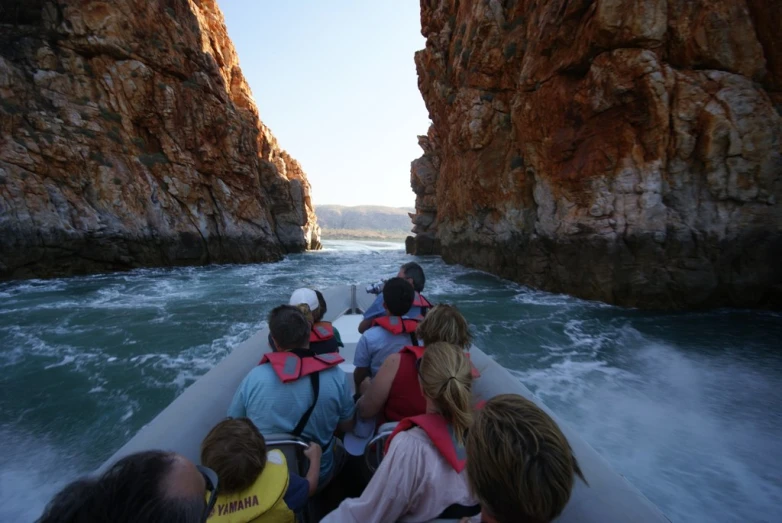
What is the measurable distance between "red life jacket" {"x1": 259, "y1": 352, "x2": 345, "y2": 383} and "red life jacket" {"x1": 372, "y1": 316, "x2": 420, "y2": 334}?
0.67 m

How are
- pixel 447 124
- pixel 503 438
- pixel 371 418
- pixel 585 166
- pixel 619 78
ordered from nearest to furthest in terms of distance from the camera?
pixel 503 438 < pixel 371 418 < pixel 619 78 < pixel 585 166 < pixel 447 124

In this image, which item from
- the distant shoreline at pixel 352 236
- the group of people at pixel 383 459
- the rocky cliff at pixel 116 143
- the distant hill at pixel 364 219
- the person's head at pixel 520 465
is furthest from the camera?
the distant hill at pixel 364 219

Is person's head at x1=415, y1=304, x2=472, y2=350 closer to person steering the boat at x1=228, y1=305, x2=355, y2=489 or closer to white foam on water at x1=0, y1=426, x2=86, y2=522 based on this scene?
person steering the boat at x1=228, y1=305, x2=355, y2=489

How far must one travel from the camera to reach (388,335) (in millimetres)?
2562

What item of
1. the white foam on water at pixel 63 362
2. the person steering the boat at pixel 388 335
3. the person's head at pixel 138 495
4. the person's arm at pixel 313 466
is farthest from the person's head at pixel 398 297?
the white foam on water at pixel 63 362

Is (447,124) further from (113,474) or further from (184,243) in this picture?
(113,474)

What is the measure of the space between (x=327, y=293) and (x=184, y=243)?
600 inches

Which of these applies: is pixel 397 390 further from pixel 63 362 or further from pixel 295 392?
pixel 63 362

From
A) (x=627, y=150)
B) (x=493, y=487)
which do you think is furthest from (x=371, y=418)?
(x=627, y=150)

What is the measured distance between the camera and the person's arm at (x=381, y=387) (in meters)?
1.98

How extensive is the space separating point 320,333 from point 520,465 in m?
1.84

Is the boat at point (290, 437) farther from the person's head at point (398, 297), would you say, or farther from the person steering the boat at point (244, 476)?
the person's head at point (398, 297)

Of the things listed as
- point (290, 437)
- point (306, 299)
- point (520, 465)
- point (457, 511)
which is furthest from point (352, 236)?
point (520, 465)

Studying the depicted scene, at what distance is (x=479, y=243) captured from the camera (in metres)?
17.3
